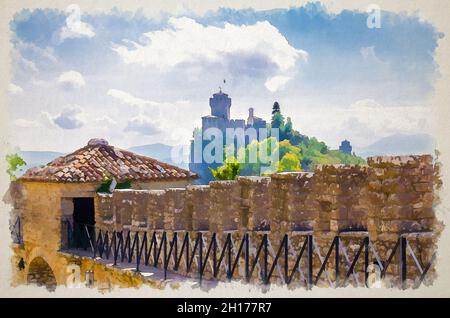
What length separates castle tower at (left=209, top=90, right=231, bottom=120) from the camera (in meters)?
93.9

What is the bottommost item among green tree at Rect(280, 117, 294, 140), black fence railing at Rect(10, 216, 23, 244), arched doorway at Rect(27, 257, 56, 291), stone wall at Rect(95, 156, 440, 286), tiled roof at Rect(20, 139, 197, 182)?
arched doorway at Rect(27, 257, 56, 291)

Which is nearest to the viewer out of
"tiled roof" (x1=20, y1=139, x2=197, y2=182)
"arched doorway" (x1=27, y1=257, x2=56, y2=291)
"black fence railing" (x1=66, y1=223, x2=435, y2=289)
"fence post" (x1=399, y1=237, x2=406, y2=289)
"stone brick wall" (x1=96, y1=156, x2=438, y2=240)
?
"fence post" (x1=399, y1=237, x2=406, y2=289)

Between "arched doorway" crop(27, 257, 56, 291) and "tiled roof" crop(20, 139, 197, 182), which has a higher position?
"tiled roof" crop(20, 139, 197, 182)

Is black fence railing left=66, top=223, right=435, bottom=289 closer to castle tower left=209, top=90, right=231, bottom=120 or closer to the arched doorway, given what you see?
the arched doorway

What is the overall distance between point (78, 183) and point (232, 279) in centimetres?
897

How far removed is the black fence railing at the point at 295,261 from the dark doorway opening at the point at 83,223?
4.01m

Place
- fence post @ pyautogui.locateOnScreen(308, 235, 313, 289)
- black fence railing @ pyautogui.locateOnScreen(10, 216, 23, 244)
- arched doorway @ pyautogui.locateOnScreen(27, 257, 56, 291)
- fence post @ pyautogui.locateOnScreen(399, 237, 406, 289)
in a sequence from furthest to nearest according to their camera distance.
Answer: black fence railing @ pyautogui.locateOnScreen(10, 216, 23, 244)
arched doorway @ pyautogui.locateOnScreen(27, 257, 56, 291)
fence post @ pyautogui.locateOnScreen(308, 235, 313, 289)
fence post @ pyautogui.locateOnScreen(399, 237, 406, 289)

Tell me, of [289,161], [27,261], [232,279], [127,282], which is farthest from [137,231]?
[289,161]

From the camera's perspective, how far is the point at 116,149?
925 inches

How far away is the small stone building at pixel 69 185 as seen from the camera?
21.2 meters

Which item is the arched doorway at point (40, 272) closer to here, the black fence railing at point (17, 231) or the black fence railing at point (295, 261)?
the black fence railing at point (17, 231)

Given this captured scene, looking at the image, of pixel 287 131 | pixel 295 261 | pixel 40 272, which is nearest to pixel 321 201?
pixel 295 261

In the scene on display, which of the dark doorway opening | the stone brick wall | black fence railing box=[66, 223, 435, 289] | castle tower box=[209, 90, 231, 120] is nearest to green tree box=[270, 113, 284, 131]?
castle tower box=[209, 90, 231, 120]

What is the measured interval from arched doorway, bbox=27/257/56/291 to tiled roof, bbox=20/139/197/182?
253 centimetres
